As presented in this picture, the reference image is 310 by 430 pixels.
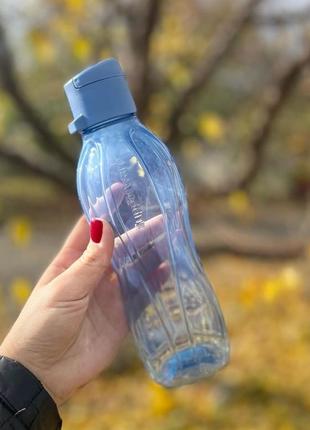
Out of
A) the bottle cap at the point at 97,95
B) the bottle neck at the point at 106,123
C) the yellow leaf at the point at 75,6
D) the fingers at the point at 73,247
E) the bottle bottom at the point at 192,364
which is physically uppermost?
the yellow leaf at the point at 75,6

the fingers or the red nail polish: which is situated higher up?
the red nail polish

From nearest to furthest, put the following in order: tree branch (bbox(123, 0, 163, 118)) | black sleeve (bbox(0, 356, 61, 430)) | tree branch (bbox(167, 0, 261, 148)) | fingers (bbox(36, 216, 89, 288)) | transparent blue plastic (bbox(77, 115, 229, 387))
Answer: black sleeve (bbox(0, 356, 61, 430)), transparent blue plastic (bbox(77, 115, 229, 387)), fingers (bbox(36, 216, 89, 288)), tree branch (bbox(123, 0, 163, 118)), tree branch (bbox(167, 0, 261, 148))

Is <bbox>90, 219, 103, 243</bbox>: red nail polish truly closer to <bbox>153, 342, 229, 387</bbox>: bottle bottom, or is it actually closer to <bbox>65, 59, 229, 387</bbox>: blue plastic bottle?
<bbox>65, 59, 229, 387</bbox>: blue plastic bottle

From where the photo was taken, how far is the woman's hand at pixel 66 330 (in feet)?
4.67

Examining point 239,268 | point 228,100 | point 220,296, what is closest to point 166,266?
point 220,296

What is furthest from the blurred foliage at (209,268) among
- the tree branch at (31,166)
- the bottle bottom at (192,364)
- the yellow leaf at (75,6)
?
the bottle bottom at (192,364)

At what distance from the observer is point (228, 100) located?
6.74 meters

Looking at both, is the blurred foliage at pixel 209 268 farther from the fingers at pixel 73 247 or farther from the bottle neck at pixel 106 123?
the fingers at pixel 73 247

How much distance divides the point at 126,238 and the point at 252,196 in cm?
499

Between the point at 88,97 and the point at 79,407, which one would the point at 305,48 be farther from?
the point at 79,407

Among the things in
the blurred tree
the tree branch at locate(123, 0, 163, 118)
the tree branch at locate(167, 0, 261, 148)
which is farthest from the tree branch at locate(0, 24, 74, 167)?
the tree branch at locate(167, 0, 261, 148)

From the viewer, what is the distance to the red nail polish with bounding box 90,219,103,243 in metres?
1.39

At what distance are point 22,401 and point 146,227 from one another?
49 cm

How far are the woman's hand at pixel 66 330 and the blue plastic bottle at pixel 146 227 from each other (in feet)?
0.37
